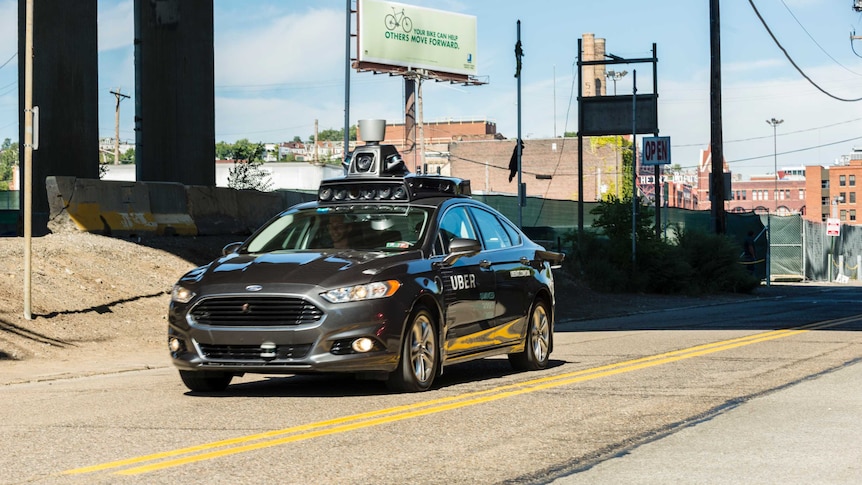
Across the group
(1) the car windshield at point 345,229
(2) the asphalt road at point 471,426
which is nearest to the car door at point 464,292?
(1) the car windshield at point 345,229

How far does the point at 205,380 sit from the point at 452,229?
264cm

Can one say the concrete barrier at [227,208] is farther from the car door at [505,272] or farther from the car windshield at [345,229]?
the car windshield at [345,229]

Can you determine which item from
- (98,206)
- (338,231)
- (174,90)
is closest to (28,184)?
(98,206)

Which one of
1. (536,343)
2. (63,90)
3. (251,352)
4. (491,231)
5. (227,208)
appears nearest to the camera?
(251,352)

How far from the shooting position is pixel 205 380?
10.6 m

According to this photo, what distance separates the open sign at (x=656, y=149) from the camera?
35219 millimetres

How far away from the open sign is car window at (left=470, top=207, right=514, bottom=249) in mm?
23127

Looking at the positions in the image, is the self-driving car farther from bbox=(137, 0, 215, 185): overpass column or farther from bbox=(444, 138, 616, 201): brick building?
bbox=(444, 138, 616, 201): brick building

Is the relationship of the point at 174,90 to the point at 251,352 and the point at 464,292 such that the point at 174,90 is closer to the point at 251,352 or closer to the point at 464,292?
the point at 464,292

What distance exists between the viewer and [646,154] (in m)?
35.7

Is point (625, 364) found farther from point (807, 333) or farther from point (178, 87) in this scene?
point (178, 87)

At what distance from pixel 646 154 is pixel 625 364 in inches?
919

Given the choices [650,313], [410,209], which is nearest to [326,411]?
[410,209]

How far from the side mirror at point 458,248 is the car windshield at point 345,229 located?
30cm
